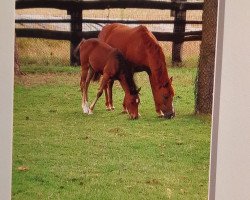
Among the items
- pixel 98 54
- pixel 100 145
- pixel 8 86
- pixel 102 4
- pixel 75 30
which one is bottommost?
pixel 100 145

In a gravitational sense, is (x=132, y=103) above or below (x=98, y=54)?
below

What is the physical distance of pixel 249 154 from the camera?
8.52ft

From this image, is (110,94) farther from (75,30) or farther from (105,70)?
(75,30)

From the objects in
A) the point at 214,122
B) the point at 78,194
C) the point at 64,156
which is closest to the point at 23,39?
the point at 64,156

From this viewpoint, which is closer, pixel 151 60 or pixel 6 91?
pixel 6 91

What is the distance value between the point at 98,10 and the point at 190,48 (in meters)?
0.43

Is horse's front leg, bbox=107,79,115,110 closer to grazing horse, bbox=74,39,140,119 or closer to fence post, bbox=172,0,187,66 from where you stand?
grazing horse, bbox=74,39,140,119

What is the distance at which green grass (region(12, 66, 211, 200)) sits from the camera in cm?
251

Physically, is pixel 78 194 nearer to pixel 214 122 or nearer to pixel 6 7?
pixel 214 122

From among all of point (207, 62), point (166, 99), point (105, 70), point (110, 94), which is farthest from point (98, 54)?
point (207, 62)

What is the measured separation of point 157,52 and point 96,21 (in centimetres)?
30

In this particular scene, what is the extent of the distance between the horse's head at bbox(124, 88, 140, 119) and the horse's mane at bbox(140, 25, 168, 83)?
0.40 feet

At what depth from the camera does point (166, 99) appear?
263 cm

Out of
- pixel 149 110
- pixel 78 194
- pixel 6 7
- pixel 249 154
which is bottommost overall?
pixel 78 194
